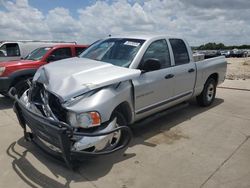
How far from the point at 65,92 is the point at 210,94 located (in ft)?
15.6

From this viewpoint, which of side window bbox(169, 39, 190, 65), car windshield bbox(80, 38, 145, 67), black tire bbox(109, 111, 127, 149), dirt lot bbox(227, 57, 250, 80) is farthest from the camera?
dirt lot bbox(227, 57, 250, 80)

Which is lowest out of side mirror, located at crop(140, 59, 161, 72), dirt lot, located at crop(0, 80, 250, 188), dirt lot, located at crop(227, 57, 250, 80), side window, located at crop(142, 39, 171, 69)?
dirt lot, located at crop(227, 57, 250, 80)

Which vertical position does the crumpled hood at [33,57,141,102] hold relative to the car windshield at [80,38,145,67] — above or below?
below

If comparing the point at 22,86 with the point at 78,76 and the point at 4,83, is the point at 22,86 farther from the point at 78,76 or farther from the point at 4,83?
the point at 78,76

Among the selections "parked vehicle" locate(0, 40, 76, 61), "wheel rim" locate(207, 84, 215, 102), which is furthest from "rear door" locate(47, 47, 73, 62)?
"wheel rim" locate(207, 84, 215, 102)

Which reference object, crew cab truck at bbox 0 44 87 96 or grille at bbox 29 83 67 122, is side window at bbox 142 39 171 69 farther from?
crew cab truck at bbox 0 44 87 96

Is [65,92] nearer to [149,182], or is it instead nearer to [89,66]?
[89,66]

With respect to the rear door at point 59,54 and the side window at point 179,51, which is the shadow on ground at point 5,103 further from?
the side window at point 179,51

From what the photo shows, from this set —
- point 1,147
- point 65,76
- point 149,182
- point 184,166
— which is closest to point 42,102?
point 65,76

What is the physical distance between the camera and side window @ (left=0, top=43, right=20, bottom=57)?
40.2 ft

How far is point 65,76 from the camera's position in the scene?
3.95m

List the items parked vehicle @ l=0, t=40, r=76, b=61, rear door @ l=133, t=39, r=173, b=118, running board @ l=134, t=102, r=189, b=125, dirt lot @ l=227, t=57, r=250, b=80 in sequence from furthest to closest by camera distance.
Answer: dirt lot @ l=227, t=57, r=250, b=80
parked vehicle @ l=0, t=40, r=76, b=61
running board @ l=134, t=102, r=189, b=125
rear door @ l=133, t=39, r=173, b=118

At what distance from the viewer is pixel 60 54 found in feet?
29.5

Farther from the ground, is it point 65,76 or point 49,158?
point 65,76
